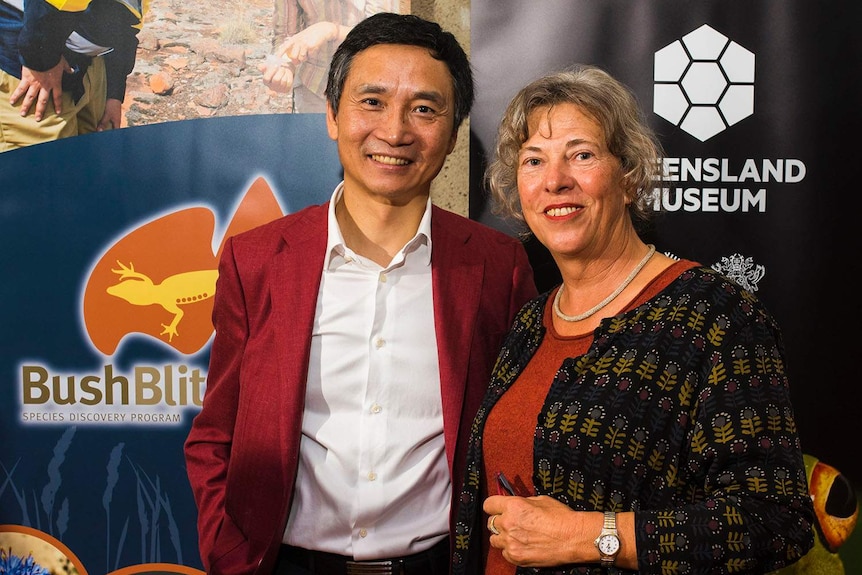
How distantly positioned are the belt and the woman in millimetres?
109

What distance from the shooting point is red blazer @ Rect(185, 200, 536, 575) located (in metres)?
1.83

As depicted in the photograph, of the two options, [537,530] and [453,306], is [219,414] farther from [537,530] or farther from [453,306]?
[537,530]

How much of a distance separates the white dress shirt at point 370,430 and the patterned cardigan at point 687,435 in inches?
15.4

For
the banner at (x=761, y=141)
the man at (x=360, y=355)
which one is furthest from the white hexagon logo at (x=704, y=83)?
the man at (x=360, y=355)

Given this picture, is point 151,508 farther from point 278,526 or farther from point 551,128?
point 551,128

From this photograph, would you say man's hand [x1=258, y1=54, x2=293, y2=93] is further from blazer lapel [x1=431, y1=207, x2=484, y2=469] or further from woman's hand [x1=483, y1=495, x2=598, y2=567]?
woman's hand [x1=483, y1=495, x2=598, y2=567]

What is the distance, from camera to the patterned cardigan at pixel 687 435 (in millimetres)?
1271

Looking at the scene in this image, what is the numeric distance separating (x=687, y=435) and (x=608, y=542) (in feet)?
0.75

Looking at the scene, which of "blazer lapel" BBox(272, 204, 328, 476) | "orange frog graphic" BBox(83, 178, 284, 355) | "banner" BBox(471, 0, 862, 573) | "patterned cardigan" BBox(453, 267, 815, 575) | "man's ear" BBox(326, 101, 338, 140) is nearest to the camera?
"patterned cardigan" BBox(453, 267, 815, 575)

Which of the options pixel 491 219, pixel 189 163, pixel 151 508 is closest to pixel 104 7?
pixel 189 163

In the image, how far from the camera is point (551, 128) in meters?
1.61

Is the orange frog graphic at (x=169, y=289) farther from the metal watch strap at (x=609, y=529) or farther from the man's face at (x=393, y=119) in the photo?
the metal watch strap at (x=609, y=529)

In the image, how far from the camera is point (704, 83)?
2506mm

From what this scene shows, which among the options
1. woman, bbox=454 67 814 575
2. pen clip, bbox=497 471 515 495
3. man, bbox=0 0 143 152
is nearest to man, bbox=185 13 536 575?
woman, bbox=454 67 814 575
